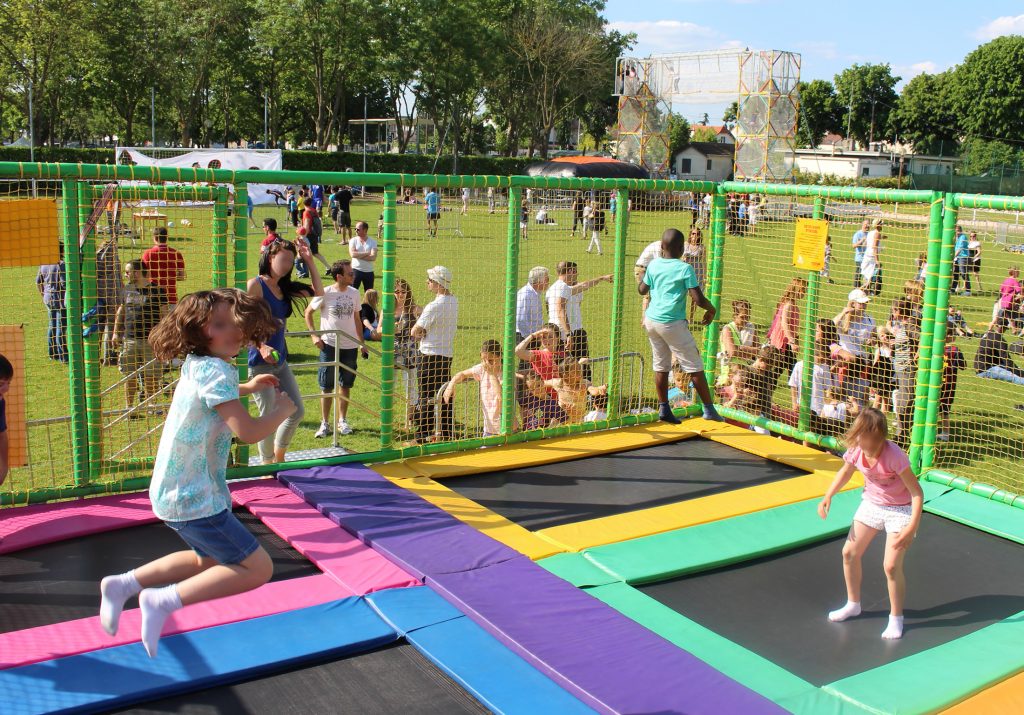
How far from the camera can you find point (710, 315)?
302 inches

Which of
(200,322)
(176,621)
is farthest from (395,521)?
(200,322)

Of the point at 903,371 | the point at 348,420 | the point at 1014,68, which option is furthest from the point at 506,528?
the point at 1014,68

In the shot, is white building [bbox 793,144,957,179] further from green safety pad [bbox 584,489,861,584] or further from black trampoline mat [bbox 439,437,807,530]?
green safety pad [bbox 584,489,861,584]

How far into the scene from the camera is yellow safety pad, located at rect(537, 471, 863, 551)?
575 cm

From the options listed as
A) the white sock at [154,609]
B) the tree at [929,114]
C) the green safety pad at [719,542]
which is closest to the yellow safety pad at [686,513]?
the green safety pad at [719,542]

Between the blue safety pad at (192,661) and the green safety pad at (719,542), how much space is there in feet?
5.45

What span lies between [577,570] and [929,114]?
9031cm

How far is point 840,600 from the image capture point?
5.09m

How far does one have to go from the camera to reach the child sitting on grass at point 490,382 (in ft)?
25.0

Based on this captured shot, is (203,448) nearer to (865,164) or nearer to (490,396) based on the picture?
(490,396)

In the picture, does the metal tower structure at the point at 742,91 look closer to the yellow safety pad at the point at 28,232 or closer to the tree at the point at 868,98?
the yellow safety pad at the point at 28,232

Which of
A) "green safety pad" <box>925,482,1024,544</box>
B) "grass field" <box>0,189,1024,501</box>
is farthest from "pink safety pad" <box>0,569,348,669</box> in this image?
"green safety pad" <box>925,482,1024,544</box>

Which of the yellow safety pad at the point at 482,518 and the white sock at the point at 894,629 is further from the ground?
the yellow safety pad at the point at 482,518

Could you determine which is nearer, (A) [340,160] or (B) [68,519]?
(B) [68,519]
